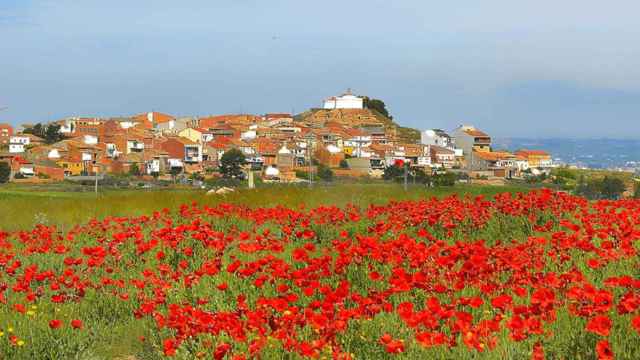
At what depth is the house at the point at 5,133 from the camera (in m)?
136

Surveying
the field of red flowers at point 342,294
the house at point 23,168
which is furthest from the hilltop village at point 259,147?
the field of red flowers at point 342,294

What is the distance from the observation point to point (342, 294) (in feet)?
19.9

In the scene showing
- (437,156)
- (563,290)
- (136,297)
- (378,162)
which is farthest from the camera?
(437,156)

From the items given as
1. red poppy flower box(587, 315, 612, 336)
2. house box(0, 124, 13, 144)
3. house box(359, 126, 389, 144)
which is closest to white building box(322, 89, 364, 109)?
house box(359, 126, 389, 144)

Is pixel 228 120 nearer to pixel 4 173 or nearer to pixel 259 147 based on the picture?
pixel 259 147

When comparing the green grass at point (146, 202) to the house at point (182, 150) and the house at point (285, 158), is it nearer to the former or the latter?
the house at point (285, 158)

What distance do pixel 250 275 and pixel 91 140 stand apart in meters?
129

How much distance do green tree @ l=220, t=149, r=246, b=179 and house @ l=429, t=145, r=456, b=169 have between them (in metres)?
33.8

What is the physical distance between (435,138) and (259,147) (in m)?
38.0

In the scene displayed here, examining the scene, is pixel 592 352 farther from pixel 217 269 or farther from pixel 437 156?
pixel 437 156

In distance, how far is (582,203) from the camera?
12539mm

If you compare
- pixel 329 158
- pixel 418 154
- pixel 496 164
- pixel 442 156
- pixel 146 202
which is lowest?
pixel 146 202

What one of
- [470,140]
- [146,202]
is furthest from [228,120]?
[146,202]

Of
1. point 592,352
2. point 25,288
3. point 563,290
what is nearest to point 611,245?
point 563,290
